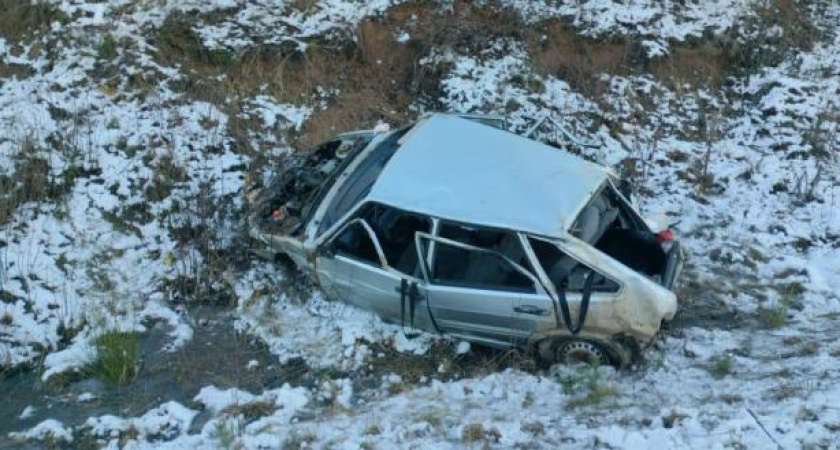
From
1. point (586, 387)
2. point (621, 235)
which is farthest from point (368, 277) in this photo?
point (621, 235)

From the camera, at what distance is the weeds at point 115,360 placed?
7.01 m

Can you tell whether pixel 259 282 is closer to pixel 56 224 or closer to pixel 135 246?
pixel 135 246

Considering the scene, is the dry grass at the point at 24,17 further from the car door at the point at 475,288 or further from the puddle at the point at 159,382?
the car door at the point at 475,288

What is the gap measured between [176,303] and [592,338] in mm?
3888

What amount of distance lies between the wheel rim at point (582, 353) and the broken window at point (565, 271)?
57 cm

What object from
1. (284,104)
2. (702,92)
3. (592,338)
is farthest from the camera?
(702,92)

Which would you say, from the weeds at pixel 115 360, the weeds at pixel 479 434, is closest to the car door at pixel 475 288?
the weeds at pixel 479 434

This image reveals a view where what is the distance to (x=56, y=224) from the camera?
8688 mm

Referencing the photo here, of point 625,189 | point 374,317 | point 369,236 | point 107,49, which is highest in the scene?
point 107,49

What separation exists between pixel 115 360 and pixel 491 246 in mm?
3254

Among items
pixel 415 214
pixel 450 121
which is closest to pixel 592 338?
pixel 415 214

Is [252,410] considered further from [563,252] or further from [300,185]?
[563,252]

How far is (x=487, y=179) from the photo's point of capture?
677 centimetres

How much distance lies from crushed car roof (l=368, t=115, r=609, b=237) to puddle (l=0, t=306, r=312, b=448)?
179cm
